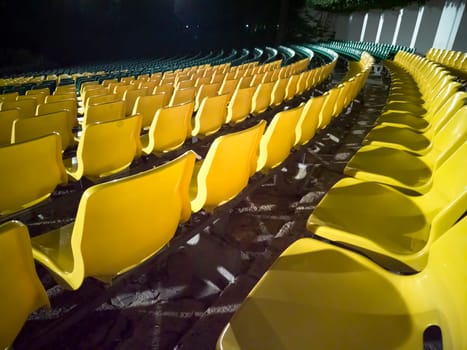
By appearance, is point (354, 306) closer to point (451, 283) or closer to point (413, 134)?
point (451, 283)

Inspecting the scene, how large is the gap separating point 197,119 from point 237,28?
21.0 meters

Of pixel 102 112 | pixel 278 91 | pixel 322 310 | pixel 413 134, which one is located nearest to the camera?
pixel 322 310

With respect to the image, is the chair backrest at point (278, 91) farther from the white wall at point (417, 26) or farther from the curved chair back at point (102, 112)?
the white wall at point (417, 26)

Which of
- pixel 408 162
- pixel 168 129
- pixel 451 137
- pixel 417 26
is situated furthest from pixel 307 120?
pixel 417 26

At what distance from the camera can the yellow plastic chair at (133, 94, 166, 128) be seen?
3.34 meters

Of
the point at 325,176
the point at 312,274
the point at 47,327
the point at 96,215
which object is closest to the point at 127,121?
the point at 96,215

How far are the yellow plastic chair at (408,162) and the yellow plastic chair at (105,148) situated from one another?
1528 millimetres

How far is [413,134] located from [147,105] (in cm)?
262

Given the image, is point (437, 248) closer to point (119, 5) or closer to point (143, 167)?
point (143, 167)

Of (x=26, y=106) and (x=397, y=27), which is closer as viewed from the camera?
(x=26, y=106)

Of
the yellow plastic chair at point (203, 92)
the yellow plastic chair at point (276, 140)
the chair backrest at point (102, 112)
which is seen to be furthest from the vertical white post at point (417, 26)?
the chair backrest at point (102, 112)

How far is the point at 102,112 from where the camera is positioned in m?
2.96

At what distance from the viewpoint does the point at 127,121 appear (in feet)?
7.25

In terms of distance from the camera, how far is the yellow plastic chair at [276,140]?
1.98 metres
